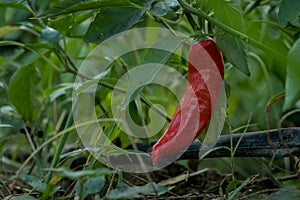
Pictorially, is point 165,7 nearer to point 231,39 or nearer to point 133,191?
point 231,39

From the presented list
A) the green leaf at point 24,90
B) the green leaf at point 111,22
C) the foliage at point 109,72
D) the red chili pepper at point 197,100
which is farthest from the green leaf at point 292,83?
the green leaf at point 24,90

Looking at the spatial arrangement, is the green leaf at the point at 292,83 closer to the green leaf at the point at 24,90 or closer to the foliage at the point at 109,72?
the foliage at the point at 109,72

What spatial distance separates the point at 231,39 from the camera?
2.76 feet

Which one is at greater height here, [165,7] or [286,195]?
[165,7]

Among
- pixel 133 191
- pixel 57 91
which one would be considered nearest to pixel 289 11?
pixel 133 191

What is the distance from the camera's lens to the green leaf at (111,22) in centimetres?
84

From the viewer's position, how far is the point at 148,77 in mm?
799

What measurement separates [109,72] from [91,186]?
51 cm

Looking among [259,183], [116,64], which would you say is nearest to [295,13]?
[259,183]

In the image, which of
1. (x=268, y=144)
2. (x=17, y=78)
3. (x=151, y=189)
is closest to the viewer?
(x=151, y=189)

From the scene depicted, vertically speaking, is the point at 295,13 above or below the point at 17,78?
above

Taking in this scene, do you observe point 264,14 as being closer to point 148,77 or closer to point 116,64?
point 116,64

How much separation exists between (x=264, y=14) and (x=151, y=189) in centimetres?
73

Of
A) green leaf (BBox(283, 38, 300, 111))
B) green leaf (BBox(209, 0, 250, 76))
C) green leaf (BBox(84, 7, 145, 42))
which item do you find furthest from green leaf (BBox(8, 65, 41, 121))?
green leaf (BBox(283, 38, 300, 111))
